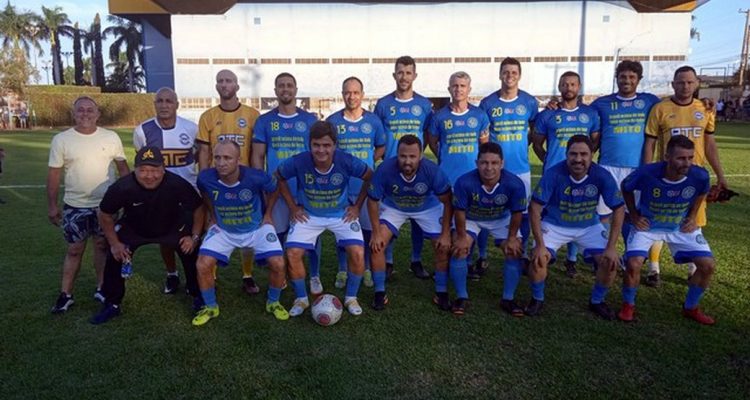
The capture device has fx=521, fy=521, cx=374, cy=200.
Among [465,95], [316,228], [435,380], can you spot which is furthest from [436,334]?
[465,95]

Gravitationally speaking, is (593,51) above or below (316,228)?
above

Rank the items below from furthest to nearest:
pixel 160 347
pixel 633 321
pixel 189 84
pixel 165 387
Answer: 1. pixel 189 84
2. pixel 633 321
3. pixel 160 347
4. pixel 165 387

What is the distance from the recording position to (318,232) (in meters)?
4.43

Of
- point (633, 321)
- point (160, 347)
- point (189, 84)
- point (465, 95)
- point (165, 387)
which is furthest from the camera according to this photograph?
point (189, 84)

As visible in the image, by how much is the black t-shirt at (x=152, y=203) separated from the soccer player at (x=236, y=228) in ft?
0.55

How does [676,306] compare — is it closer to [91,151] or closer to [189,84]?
[91,151]

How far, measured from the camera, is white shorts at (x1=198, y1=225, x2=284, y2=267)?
4195 mm

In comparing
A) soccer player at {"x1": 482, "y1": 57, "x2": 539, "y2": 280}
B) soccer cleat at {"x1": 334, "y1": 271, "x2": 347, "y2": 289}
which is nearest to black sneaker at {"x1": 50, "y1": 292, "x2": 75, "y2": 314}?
soccer cleat at {"x1": 334, "y1": 271, "x2": 347, "y2": 289}

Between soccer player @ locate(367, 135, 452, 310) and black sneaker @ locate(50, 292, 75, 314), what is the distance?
2.56 m

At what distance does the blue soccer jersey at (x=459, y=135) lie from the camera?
16.1ft

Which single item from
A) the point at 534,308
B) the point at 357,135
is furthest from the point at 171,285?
the point at 534,308

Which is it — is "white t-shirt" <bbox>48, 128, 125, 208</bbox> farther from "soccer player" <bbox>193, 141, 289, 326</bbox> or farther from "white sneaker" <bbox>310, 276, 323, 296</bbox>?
"white sneaker" <bbox>310, 276, 323, 296</bbox>

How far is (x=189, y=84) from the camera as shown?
109 ft

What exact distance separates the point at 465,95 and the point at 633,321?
237cm
